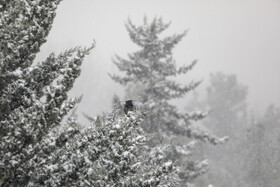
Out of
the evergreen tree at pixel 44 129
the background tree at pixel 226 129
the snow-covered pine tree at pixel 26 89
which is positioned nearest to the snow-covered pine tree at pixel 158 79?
the evergreen tree at pixel 44 129

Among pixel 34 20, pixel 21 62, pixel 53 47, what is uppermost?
pixel 53 47

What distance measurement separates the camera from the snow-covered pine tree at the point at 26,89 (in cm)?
564

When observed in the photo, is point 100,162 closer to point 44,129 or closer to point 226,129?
point 44,129

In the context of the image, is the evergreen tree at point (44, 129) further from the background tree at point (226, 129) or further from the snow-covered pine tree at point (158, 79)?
the background tree at point (226, 129)

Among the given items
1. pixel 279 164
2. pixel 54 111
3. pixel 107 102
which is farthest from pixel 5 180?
pixel 107 102

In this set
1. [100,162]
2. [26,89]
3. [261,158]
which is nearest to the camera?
[26,89]

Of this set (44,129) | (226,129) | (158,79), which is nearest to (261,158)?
(158,79)

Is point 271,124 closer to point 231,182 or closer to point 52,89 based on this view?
point 231,182

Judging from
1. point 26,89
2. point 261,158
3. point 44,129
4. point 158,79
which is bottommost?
point 44,129

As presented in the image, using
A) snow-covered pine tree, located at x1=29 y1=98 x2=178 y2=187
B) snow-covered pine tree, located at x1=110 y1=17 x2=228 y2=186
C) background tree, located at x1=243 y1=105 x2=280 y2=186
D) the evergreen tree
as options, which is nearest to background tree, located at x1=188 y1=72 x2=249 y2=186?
background tree, located at x1=243 y1=105 x2=280 y2=186

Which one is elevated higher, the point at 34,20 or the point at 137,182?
the point at 34,20

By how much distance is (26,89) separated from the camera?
6094mm

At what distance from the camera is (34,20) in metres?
6.06

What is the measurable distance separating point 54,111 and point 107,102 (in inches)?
2315
